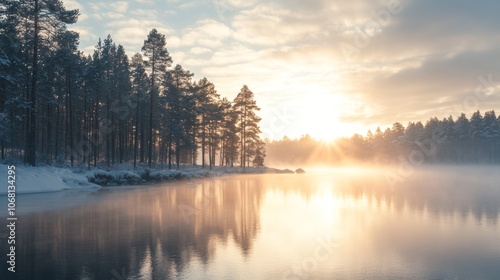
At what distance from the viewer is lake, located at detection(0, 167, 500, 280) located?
9289 millimetres

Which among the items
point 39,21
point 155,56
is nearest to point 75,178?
point 39,21

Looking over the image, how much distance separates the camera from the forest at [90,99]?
105 ft

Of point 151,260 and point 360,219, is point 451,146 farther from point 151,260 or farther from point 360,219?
point 151,260

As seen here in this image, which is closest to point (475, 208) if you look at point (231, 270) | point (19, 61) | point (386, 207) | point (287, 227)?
point (386, 207)

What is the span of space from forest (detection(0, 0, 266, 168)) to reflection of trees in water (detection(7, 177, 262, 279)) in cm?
1610

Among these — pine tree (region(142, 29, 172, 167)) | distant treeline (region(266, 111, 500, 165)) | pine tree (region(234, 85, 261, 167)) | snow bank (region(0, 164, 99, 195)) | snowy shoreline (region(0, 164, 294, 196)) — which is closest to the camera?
snow bank (region(0, 164, 99, 195))

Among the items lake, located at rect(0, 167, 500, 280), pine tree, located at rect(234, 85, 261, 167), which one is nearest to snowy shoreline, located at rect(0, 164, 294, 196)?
lake, located at rect(0, 167, 500, 280)

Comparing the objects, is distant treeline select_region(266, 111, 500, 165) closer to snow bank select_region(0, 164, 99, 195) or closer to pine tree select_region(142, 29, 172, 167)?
pine tree select_region(142, 29, 172, 167)

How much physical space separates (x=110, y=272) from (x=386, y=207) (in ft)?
55.1

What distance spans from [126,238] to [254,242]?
14.7 ft

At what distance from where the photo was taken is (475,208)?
20656mm

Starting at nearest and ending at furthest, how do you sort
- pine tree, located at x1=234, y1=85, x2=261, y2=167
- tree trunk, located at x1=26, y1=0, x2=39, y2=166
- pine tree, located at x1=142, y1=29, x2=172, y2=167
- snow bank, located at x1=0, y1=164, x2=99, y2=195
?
1. snow bank, located at x1=0, y1=164, x2=99, y2=195
2. tree trunk, located at x1=26, y1=0, x2=39, y2=166
3. pine tree, located at x1=142, y1=29, x2=172, y2=167
4. pine tree, located at x1=234, y1=85, x2=261, y2=167

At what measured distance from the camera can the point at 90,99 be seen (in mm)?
64000

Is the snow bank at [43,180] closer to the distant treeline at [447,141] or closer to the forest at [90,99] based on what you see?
the forest at [90,99]
